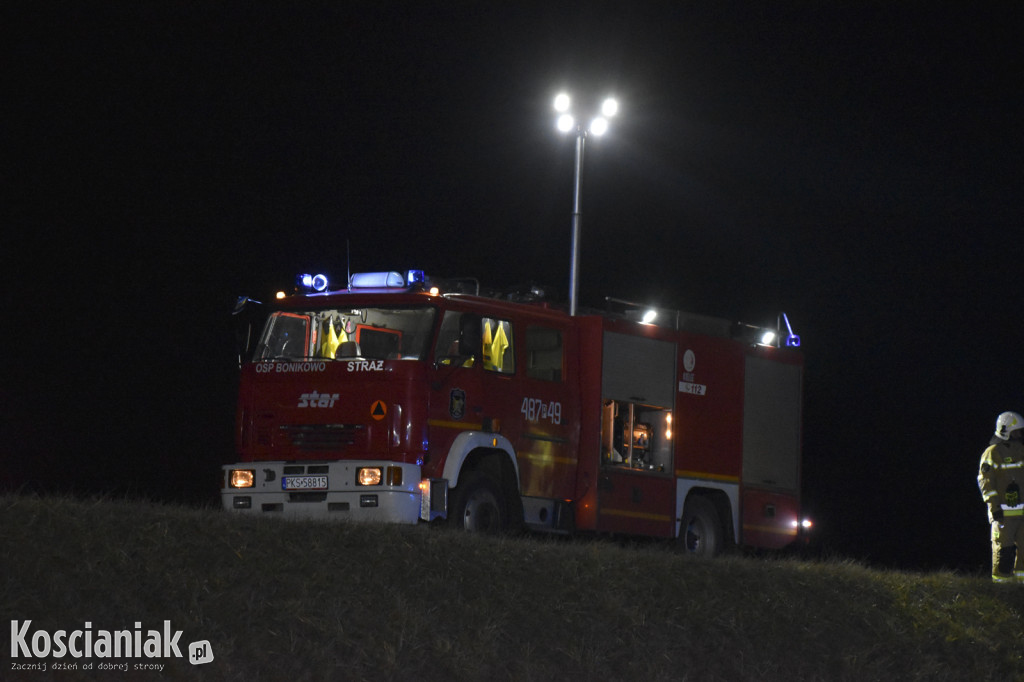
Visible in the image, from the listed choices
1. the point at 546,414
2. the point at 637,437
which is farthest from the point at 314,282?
the point at 637,437

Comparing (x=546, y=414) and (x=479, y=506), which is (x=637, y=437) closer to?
(x=546, y=414)

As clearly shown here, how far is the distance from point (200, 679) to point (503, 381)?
661 centimetres

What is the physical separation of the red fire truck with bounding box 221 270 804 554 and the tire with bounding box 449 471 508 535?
0.05 feet

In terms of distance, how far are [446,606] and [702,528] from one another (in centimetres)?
770

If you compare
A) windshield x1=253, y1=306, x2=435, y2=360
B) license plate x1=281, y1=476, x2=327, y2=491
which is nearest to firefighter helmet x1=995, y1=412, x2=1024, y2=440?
windshield x1=253, y1=306, x2=435, y2=360

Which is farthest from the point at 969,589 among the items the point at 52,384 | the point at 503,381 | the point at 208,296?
the point at 208,296

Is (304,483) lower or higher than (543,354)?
lower

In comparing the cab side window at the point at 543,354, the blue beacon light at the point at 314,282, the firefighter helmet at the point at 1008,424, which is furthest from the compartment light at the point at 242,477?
the firefighter helmet at the point at 1008,424

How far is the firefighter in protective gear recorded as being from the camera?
14.9 meters

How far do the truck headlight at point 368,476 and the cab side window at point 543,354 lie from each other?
2.37m

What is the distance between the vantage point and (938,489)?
47406mm

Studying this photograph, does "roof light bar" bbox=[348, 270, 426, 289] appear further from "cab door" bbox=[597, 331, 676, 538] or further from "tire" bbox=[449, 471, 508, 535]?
"cab door" bbox=[597, 331, 676, 538]

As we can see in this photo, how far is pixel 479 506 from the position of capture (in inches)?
538

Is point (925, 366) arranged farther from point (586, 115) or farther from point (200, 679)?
point (200, 679)
